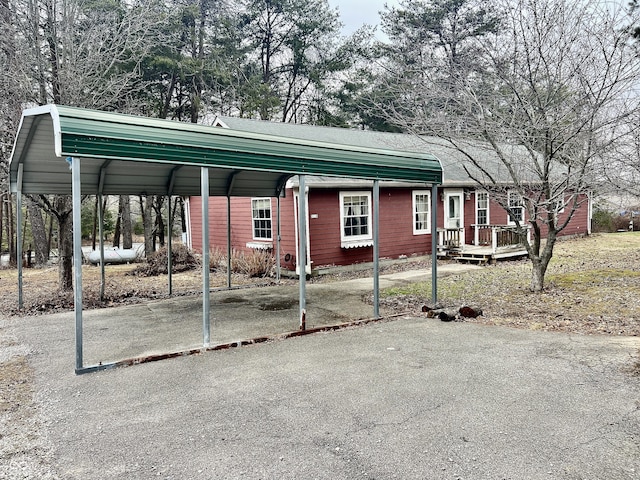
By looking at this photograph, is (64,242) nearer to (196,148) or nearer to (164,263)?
(164,263)

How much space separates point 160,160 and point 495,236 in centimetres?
1166

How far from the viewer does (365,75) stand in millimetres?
23312

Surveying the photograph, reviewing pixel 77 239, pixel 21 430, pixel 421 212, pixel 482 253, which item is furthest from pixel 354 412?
pixel 421 212

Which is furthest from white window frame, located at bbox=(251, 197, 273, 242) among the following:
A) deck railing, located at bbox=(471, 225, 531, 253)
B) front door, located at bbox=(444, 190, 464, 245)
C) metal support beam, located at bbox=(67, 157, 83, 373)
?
metal support beam, located at bbox=(67, 157, 83, 373)

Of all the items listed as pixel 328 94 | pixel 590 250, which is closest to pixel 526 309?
pixel 590 250

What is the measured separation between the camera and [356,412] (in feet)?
12.3

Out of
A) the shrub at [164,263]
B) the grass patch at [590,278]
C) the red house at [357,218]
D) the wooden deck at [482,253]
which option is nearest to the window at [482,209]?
the red house at [357,218]

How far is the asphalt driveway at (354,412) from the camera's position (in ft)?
9.67

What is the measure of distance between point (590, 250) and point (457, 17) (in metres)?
13.0

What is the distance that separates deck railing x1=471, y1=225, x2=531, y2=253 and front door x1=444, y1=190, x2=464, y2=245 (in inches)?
22.7

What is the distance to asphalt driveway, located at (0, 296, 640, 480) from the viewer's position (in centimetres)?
295

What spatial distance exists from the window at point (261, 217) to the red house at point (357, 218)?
1.2 inches

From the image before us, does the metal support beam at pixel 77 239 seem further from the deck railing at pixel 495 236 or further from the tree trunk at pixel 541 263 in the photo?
the deck railing at pixel 495 236

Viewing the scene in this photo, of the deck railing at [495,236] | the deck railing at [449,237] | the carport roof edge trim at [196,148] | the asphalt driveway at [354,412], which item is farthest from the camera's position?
the deck railing at [449,237]
